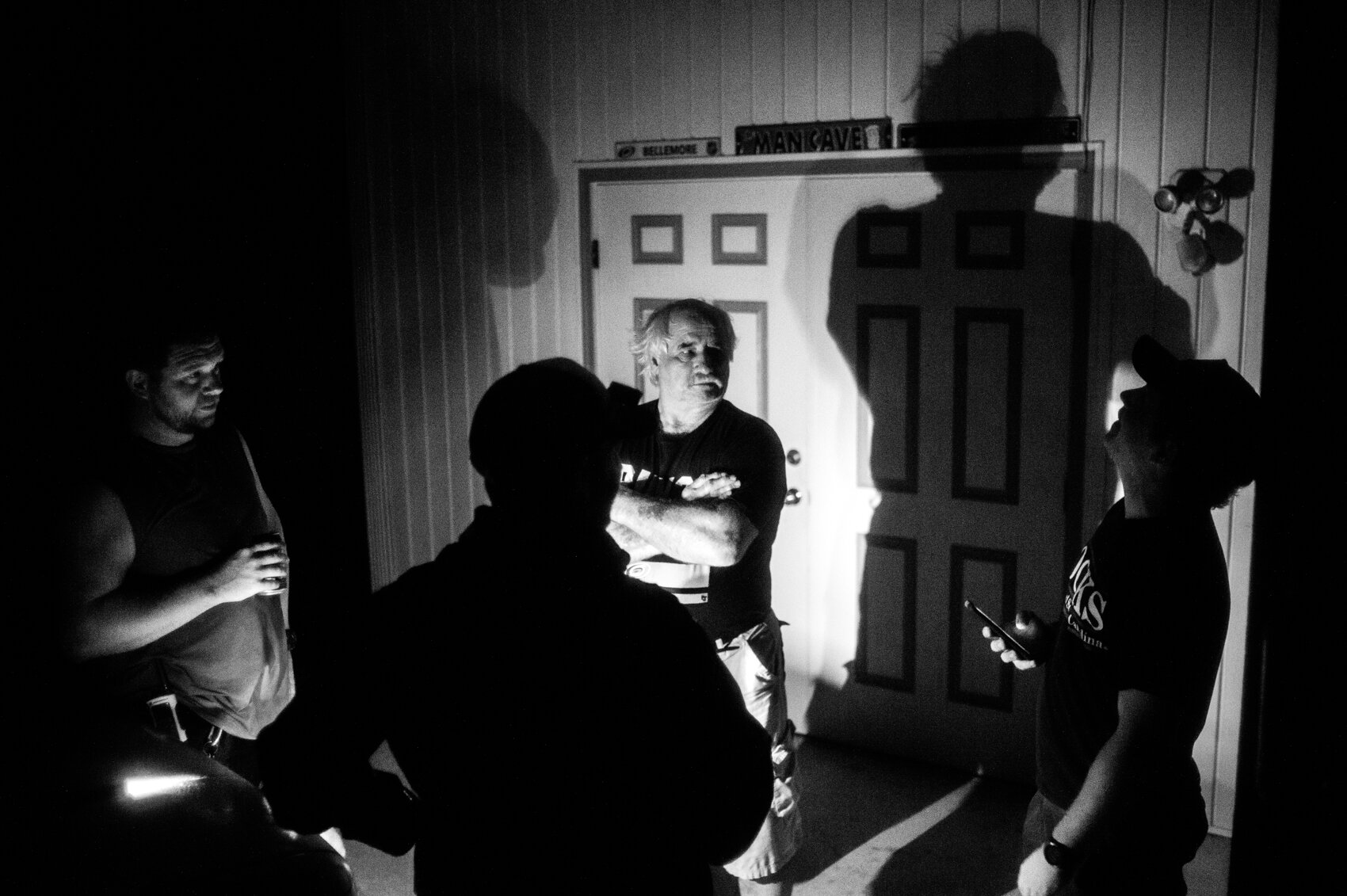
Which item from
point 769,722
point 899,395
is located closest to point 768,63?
point 899,395

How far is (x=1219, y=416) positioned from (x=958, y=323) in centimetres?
193

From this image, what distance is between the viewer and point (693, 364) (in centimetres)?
320

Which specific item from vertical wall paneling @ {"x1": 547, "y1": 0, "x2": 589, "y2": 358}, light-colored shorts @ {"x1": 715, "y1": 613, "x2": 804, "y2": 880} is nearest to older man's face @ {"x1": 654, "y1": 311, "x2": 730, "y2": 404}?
light-colored shorts @ {"x1": 715, "y1": 613, "x2": 804, "y2": 880}

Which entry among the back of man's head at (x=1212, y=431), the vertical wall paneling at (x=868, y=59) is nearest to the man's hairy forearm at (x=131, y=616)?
the back of man's head at (x=1212, y=431)

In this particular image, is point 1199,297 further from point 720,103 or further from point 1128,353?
point 720,103

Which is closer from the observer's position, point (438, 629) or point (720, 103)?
point (438, 629)

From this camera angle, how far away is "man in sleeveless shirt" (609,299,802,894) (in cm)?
296

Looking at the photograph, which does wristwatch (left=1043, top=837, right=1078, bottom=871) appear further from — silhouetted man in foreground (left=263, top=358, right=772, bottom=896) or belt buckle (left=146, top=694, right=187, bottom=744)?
belt buckle (left=146, top=694, right=187, bottom=744)

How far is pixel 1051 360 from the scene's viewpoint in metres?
3.87

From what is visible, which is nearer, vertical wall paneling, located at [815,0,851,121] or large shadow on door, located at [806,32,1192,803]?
large shadow on door, located at [806,32,1192,803]

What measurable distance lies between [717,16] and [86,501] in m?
2.95

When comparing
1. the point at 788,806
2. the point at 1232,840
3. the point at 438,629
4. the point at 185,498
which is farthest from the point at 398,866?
the point at 1232,840

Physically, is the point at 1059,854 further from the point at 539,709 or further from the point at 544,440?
the point at 544,440

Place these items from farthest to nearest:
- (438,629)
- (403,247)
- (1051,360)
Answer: (403,247) < (1051,360) < (438,629)
